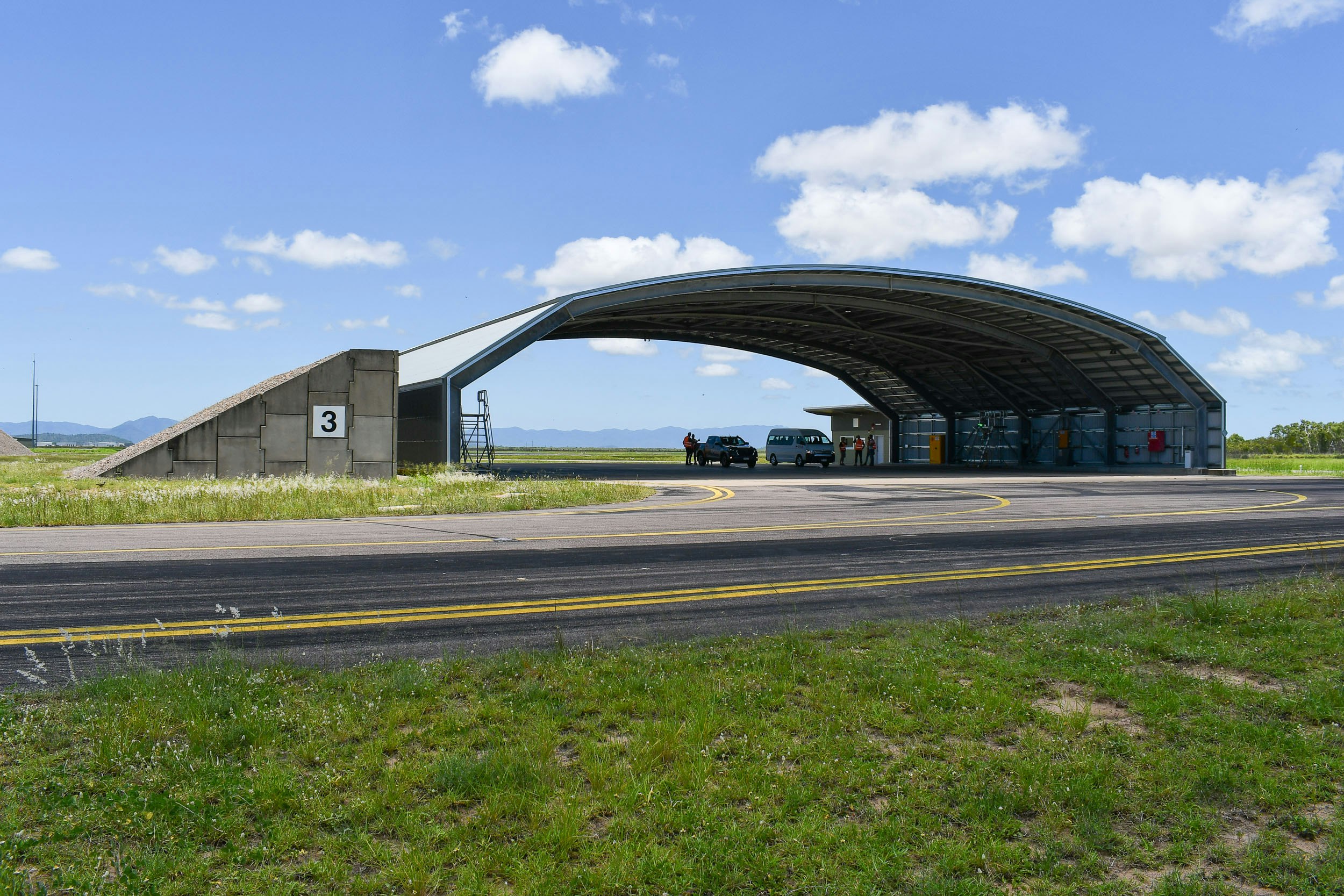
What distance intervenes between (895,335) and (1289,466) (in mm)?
30365

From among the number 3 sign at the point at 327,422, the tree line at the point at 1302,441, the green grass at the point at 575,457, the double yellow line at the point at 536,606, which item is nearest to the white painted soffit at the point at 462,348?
the number 3 sign at the point at 327,422

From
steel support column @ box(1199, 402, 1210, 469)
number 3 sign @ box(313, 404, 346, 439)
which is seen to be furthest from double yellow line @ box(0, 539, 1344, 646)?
steel support column @ box(1199, 402, 1210, 469)

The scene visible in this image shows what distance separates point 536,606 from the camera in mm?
8273

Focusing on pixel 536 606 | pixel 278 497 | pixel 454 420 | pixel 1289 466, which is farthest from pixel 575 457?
pixel 536 606

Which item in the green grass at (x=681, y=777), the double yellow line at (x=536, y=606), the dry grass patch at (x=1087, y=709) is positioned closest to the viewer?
the green grass at (x=681, y=777)

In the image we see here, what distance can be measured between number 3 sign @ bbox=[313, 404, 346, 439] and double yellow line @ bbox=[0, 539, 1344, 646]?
861 inches

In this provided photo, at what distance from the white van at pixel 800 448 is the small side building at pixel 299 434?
87.3 feet

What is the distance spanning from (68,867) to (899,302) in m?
41.9

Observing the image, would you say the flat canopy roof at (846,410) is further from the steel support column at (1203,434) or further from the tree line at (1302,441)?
the tree line at (1302,441)

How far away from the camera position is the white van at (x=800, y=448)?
168 feet

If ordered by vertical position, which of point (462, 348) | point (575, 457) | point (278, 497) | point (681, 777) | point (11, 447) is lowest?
point (681, 777)

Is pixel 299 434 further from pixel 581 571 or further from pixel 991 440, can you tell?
pixel 991 440

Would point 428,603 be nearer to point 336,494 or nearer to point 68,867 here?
point 68,867

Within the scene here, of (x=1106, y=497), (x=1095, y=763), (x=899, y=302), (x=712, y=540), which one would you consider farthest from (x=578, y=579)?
(x=899, y=302)
